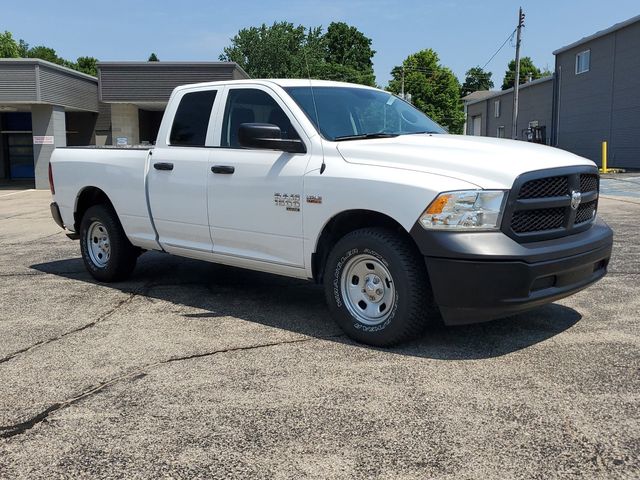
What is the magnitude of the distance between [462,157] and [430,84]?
8385cm

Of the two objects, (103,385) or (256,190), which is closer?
(103,385)

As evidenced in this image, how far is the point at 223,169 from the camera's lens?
5363 millimetres

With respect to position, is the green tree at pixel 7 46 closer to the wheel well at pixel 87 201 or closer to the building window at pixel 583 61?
the building window at pixel 583 61

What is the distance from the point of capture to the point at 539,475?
9.05ft

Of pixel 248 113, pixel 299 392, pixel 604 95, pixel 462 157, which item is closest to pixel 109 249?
pixel 248 113

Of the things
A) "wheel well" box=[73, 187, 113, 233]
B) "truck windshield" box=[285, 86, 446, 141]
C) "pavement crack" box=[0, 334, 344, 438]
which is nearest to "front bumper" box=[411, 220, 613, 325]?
"pavement crack" box=[0, 334, 344, 438]

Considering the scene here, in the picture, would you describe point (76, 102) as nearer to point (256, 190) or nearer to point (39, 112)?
point (39, 112)

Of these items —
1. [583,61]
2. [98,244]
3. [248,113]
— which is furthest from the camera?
[583,61]

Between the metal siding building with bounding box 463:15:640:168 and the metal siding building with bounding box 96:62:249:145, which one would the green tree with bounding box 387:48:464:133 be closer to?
the metal siding building with bounding box 463:15:640:168

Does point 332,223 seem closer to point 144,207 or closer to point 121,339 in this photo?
point 121,339

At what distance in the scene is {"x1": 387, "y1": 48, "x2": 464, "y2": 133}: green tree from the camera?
83.7 m

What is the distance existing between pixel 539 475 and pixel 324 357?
1840mm

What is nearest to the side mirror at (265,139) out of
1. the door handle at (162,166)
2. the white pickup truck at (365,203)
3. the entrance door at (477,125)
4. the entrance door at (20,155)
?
the white pickup truck at (365,203)

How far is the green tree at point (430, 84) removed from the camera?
275ft
